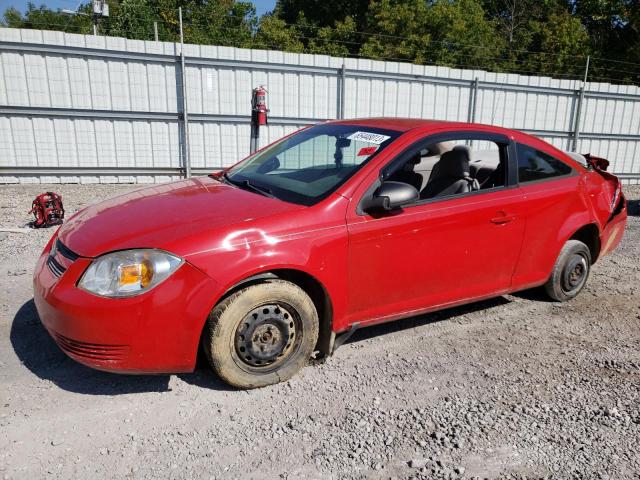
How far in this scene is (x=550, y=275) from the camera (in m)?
4.62

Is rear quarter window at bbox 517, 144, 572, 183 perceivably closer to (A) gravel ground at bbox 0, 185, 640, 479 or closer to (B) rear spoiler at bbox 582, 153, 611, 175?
(B) rear spoiler at bbox 582, 153, 611, 175

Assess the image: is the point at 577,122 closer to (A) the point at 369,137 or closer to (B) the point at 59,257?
(A) the point at 369,137

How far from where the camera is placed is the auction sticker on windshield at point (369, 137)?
148 inches

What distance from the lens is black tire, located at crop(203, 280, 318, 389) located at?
302 centimetres

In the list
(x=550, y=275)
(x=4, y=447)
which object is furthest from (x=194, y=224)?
(x=550, y=275)

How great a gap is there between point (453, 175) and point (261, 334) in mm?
2010

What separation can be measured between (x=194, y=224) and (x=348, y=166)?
1132mm

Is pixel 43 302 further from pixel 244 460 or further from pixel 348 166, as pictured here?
pixel 348 166

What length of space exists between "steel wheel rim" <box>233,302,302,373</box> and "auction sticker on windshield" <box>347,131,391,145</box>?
136cm

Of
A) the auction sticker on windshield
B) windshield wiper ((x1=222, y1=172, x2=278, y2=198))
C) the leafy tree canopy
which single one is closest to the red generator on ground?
windshield wiper ((x1=222, y1=172, x2=278, y2=198))

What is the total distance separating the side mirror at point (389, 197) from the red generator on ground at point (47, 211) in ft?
16.1

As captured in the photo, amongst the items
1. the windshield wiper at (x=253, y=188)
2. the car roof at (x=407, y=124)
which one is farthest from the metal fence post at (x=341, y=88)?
the windshield wiper at (x=253, y=188)

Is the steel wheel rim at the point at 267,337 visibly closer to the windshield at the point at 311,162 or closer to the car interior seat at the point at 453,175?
the windshield at the point at 311,162

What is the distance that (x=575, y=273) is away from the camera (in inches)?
189
